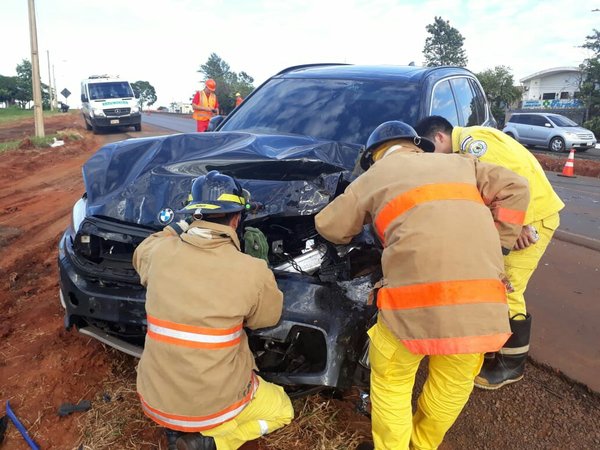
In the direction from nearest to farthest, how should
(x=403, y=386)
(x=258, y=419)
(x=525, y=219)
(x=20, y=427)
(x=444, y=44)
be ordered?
(x=403, y=386), (x=258, y=419), (x=20, y=427), (x=525, y=219), (x=444, y=44)

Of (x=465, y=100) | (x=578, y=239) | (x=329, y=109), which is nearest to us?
(x=329, y=109)

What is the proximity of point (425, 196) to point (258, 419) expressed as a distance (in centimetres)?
131

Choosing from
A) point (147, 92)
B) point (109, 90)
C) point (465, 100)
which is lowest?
point (465, 100)

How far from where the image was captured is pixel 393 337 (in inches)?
82.7

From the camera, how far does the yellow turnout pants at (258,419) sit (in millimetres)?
2230

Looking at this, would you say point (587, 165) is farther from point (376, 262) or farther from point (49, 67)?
point (49, 67)

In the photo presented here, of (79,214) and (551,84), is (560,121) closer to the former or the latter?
(79,214)

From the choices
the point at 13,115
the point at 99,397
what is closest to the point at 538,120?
the point at 99,397

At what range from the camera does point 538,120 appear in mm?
18625

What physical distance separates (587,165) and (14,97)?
71.3m

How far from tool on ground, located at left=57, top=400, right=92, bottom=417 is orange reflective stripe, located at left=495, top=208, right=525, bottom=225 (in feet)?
7.84

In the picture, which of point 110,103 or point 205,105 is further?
point 110,103

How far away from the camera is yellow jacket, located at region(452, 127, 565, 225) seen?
2.69 metres

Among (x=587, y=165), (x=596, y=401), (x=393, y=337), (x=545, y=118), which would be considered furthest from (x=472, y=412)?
(x=545, y=118)
